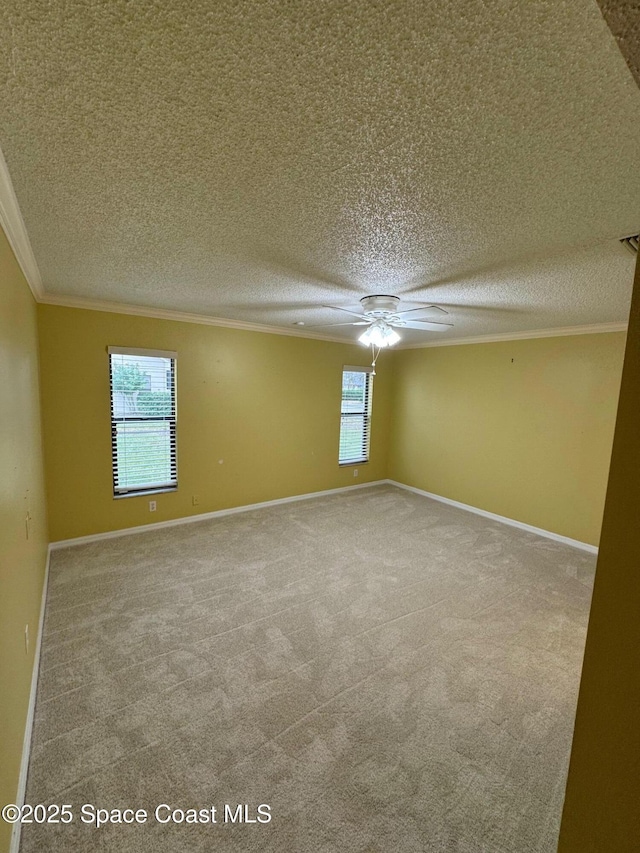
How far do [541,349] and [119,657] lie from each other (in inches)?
197

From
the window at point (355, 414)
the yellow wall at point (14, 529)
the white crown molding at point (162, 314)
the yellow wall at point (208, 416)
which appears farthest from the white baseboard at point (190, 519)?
the white crown molding at point (162, 314)

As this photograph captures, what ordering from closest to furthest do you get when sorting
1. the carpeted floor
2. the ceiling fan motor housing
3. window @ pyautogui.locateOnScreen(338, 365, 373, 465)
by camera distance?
1. the carpeted floor
2. the ceiling fan motor housing
3. window @ pyautogui.locateOnScreen(338, 365, 373, 465)

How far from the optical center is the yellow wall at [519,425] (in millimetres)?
3850

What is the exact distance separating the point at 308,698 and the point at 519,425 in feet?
12.9

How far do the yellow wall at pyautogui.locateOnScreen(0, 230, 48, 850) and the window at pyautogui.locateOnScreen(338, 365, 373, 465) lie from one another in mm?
4014

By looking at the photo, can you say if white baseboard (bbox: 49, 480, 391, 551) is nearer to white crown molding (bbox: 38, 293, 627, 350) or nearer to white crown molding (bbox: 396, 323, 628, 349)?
white crown molding (bbox: 38, 293, 627, 350)

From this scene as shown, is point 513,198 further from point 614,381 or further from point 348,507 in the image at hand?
point 348,507

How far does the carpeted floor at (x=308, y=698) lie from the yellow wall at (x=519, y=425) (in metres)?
1.01

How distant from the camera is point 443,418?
537cm

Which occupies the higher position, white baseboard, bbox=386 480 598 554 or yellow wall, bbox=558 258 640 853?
yellow wall, bbox=558 258 640 853

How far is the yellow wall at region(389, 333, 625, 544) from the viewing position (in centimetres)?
385

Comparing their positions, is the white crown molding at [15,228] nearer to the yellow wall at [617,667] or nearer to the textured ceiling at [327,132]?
the textured ceiling at [327,132]

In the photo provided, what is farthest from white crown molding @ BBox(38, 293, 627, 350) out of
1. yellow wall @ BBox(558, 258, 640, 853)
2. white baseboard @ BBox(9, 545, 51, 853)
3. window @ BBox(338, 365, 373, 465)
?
yellow wall @ BBox(558, 258, 640, 853)

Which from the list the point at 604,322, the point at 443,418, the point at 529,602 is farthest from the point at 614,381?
the point at 529,602
